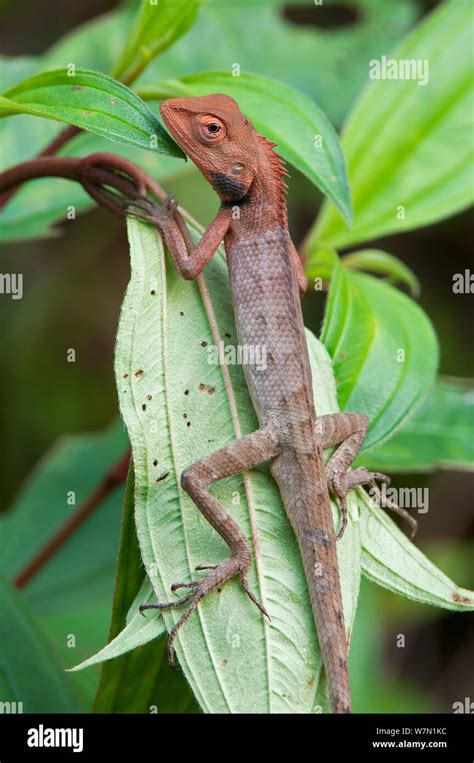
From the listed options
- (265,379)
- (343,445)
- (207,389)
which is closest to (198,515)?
(207,389)

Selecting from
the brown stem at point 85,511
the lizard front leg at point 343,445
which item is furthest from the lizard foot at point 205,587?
the brown stem at point 85,511

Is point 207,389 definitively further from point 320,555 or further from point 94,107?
point 94,107

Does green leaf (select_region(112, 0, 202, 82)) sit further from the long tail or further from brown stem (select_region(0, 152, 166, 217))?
the long tail

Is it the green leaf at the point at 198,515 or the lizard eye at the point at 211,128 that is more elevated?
the lizard eye at the point at 211,128

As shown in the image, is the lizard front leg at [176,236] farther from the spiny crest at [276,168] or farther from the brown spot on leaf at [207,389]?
the spiny crest at [276,168]
